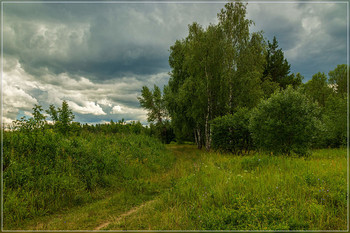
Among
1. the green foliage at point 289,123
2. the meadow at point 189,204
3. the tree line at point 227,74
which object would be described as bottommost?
the meadow at point 189,204

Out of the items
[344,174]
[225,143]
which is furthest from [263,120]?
[344,174]

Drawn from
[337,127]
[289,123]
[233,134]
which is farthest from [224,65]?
[337,127]

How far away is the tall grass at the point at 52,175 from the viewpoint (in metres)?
5.55

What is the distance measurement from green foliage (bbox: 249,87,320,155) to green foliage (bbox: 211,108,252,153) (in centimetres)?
→ 306

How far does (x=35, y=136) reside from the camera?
7590 mm

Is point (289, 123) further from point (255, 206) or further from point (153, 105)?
point (153, 105)

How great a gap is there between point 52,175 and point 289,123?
13127 millimetres

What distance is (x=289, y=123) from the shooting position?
11516 millimetres

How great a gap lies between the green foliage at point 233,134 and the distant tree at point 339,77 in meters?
39.3

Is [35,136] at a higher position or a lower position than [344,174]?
higher

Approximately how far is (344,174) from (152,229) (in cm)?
679

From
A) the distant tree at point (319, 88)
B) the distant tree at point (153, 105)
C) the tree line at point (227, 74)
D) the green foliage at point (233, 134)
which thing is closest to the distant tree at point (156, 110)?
the distant tree at point (153, 105)

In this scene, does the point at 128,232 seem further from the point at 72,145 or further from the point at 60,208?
the point at 72,145

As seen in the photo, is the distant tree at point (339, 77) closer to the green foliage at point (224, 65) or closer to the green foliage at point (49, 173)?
the green foliage at point (224, 65)
